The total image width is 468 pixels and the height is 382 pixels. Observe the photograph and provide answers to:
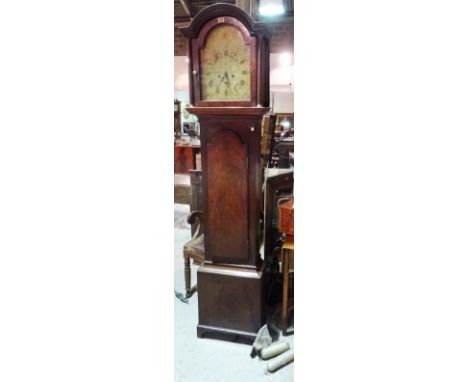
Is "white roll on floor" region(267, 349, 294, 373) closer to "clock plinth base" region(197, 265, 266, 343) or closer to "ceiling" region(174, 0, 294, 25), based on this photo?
"clock plinth base" region(197, 265, 266, 343)

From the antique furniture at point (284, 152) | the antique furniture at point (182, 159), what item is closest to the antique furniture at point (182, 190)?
the antique furniture at point (182, 159)

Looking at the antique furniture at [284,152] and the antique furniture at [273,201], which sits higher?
the antique furniture at [284,152]

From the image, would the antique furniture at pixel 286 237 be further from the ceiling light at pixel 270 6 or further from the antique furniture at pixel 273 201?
the ceiling light at pixel 270 6

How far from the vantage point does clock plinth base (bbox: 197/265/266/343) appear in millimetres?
1929

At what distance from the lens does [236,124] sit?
177cm

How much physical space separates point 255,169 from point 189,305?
1.02 metres

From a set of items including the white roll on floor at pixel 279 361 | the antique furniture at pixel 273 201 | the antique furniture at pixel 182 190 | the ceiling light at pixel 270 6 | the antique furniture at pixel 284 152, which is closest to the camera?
the white roll on floor at pixel 279 361

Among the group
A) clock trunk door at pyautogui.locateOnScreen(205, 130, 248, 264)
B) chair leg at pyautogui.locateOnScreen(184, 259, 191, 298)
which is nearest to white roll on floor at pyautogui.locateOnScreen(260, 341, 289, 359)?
clock trunk door at pyautogui.locateOnScreen(205, 130, 248, 264)

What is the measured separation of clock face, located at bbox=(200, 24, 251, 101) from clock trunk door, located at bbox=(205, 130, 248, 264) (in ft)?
0.60

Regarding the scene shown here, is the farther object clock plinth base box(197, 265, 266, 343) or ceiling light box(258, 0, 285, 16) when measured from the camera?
ceiling light box(258, 0, 285, 16)

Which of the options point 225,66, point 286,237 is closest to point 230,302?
point 286,237

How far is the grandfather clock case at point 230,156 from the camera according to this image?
165cm

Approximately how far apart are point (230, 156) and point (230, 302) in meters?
0.76

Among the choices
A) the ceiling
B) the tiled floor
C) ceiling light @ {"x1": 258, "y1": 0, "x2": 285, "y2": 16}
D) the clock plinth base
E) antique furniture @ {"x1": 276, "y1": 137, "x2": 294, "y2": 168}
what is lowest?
the tiled floor
